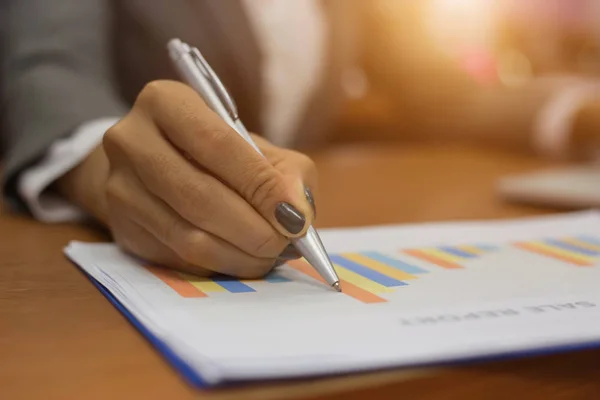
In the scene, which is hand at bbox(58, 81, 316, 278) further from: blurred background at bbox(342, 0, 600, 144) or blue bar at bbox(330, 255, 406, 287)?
blurred background at bbox(342, 0, 600, 144)

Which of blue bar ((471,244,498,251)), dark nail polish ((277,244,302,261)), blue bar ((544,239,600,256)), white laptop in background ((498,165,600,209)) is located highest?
dark nail polish ((277,244,302,261))

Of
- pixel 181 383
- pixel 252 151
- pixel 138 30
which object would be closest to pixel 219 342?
pixel 181 383

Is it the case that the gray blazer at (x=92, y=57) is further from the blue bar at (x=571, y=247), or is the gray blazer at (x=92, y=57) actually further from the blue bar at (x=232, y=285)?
the blue bar at (x=571, y=247)

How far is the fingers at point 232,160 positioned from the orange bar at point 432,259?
0.11 metres

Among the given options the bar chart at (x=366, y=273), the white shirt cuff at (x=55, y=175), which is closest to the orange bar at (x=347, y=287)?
the bar chart at (x=366, y=273)

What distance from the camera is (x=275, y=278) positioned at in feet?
1.21

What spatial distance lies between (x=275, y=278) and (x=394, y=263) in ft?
0.27

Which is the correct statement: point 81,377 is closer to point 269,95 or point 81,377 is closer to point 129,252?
point 129,252

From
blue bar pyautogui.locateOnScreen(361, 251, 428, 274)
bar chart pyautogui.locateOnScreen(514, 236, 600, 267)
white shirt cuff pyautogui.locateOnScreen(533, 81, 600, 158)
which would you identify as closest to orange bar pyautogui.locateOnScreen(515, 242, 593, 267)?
bar chart pyautogui.locateOnScreen(514, 236, 600, 267)

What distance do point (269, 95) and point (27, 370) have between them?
2.52 feet

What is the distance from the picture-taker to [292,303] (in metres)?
0.32

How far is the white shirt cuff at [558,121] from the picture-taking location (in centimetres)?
107

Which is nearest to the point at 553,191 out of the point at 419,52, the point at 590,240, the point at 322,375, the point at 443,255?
the point at 590,240

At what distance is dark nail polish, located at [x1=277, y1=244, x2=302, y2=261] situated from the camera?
363 millimetres
